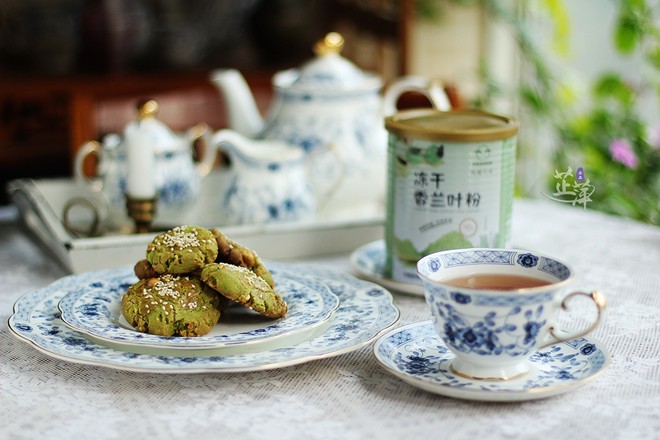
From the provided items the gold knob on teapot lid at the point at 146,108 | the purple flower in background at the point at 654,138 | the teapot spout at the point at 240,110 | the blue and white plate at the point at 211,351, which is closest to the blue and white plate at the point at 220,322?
the blue and white plate at the point at 211,351

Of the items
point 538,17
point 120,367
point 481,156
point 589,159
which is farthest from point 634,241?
point 538,17

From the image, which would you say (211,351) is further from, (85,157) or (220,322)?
(85,157)

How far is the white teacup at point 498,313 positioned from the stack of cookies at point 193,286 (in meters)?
0.16

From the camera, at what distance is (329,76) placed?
134 centimetres

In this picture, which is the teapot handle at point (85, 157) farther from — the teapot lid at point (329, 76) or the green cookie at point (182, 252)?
the green cookie at point (182, 252)

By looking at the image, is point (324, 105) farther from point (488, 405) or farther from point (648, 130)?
point (648, 130)

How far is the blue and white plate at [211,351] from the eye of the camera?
75 centimetres

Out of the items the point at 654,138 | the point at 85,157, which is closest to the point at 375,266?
the point at 85,157

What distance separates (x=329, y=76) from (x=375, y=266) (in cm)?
36

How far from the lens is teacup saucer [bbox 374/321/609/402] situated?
2.32 ft

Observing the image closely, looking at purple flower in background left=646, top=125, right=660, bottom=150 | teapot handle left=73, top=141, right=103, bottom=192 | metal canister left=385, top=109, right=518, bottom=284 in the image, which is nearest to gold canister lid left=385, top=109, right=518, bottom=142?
metal canister left=385, top=109, right=518, bottom=284

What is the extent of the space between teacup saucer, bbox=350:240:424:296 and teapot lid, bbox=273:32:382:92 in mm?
253

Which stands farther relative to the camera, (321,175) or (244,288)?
(321,175)

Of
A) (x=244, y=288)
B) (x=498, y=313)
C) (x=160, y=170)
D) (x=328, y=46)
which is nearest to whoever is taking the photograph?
(x=498, y=313)
